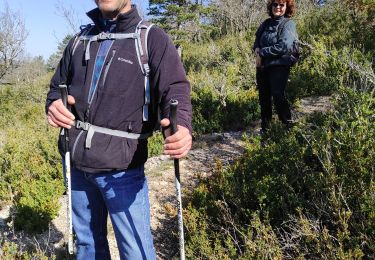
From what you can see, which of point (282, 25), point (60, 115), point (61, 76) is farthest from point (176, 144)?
point (282, 25)

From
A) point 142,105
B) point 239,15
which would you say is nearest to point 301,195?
point 142,105

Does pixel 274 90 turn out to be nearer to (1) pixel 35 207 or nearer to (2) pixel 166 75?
(2) pixel 166 75

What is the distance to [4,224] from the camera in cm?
414

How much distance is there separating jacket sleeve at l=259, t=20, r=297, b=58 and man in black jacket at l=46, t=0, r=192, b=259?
2582 millimetres

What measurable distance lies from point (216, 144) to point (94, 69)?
156 inches

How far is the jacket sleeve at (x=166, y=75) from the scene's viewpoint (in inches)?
71.0

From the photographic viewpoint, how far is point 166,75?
1816 mm

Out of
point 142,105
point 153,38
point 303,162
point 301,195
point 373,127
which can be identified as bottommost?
point 301,195

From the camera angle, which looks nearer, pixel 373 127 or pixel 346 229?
pixel 346 229

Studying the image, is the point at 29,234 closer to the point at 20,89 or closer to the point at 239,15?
the point at 20,89

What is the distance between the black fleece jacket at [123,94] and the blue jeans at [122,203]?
85 mm

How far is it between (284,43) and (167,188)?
2269 millimetres

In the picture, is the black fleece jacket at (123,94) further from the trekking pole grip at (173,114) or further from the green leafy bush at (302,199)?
the green leafy bush at (302,199)

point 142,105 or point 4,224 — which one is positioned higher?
point 142,105
